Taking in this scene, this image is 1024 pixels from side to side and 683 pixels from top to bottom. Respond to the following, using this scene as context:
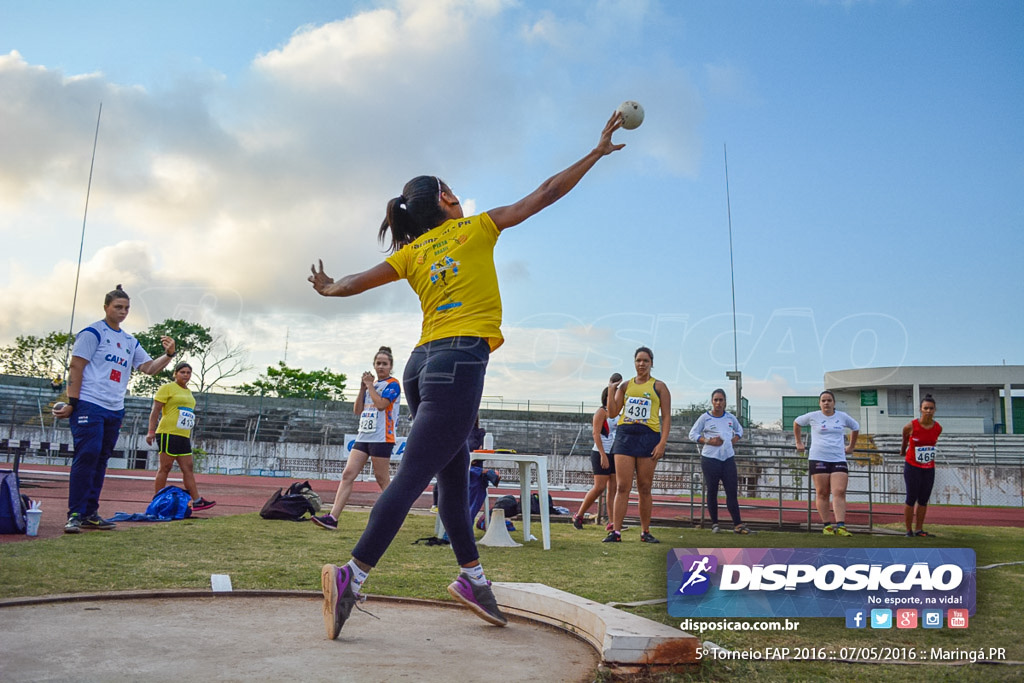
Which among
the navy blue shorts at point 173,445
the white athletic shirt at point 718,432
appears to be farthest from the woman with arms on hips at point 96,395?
the white athletic shirt at point 718,432

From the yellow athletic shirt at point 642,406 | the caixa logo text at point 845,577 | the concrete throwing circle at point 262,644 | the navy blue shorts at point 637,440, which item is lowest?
the concrete throwing circle at point 262,644

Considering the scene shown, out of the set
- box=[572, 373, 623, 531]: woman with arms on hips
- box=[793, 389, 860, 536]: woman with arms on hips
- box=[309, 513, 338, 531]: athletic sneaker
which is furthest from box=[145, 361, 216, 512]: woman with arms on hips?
box=[793, 389, 860, 536]: woman with arms on hips

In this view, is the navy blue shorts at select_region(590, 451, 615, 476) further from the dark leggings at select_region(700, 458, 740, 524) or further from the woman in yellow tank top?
the woman in yellow tank top

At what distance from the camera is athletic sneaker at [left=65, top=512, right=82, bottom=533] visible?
265 inches

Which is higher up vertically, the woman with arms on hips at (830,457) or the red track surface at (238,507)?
the woman with arms on hips at (830,457)

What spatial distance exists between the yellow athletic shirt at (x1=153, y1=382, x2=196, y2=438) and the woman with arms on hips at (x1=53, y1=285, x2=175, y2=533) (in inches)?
105

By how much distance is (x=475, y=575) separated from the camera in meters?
3.33

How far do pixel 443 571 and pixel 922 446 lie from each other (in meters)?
7.70

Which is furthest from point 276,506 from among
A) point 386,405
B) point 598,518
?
point 598,518

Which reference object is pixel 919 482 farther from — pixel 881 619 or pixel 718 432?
pixel 881 619

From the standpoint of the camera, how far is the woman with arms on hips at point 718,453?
10281 mm

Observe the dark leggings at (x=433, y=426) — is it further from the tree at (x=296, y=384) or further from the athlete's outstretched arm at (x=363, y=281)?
the tree at (x=296, y=384)

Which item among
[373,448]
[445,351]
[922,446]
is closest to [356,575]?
[445,351]

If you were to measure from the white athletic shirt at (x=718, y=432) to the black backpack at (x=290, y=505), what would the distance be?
511cm
